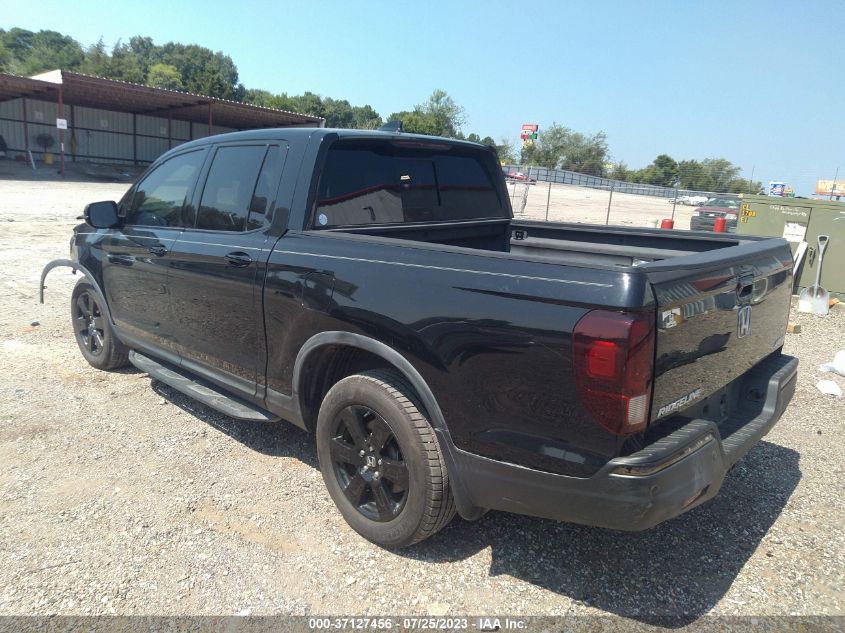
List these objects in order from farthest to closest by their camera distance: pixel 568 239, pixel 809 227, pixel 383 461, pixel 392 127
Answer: pixel 809 227, pixel 568 239, pixel 392 127, pixel 383 461

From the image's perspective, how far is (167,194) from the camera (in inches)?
169

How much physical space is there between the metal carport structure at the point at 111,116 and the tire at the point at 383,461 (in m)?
29.4

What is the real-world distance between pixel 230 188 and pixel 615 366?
2654mm

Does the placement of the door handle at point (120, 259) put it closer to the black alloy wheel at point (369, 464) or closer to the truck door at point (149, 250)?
the truck door at point (149, 250)

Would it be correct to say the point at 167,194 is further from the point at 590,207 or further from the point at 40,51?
the point at 40,51

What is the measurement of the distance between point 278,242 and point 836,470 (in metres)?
3.71

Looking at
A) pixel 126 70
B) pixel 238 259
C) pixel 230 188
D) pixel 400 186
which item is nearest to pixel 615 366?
pixel 400 186

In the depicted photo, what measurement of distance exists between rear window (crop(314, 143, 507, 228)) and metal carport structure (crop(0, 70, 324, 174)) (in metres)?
28.3

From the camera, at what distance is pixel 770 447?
415cm

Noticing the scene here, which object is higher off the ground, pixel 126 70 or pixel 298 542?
pixel 126 70

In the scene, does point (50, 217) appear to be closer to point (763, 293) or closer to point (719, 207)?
point (763, 293)

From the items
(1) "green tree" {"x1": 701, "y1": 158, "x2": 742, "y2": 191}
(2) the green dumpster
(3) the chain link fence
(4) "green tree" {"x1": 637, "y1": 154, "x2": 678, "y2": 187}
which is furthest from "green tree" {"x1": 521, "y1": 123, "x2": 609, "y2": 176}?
(2) the green dumpster

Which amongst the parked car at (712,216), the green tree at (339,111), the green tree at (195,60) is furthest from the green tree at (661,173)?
the green tree at (195,60)

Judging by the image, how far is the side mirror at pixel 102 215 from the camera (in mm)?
4508
